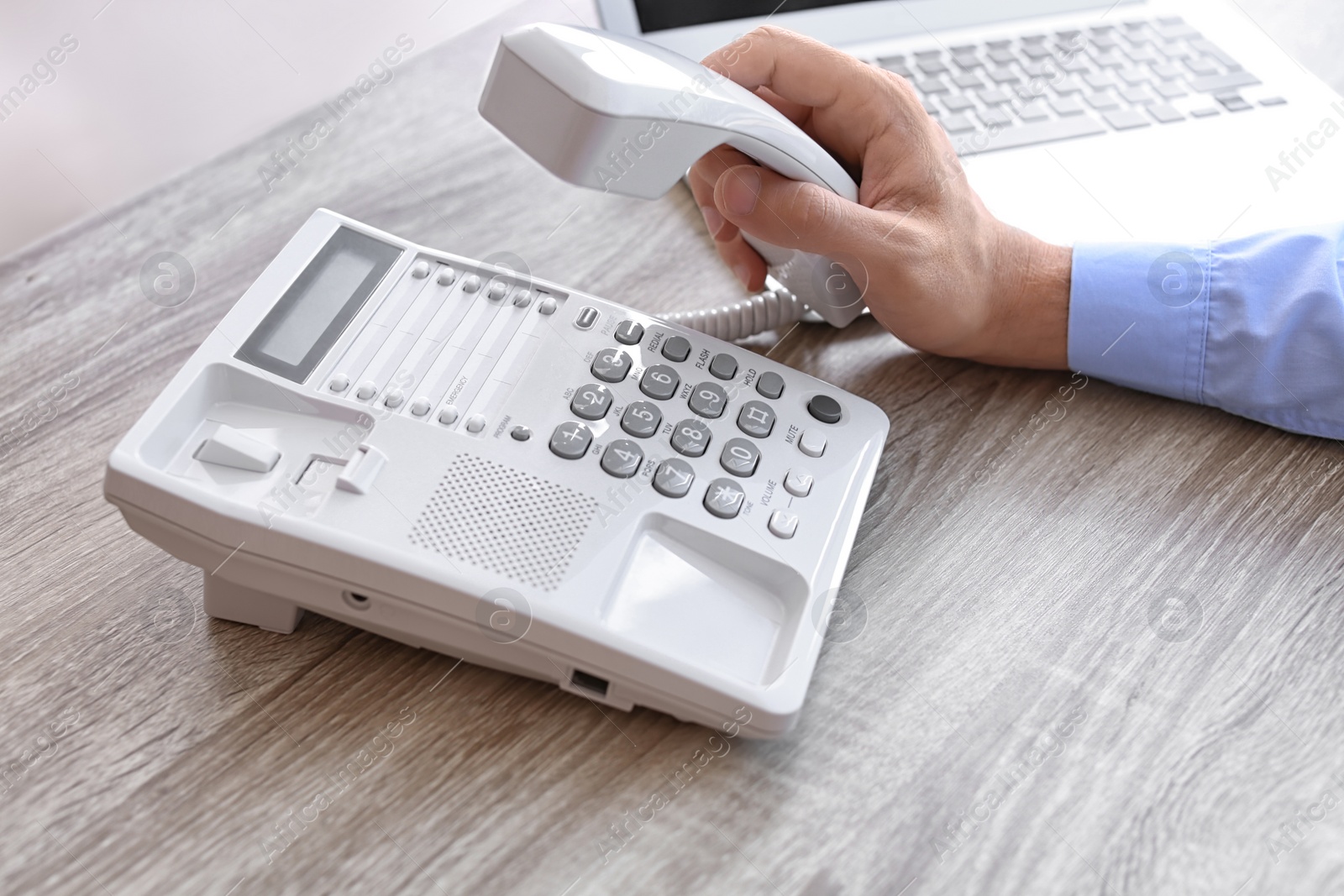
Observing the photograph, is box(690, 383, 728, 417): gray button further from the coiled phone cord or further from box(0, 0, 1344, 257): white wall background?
box(0, 0, 1344, 257): white wall background

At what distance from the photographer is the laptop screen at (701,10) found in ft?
2.13

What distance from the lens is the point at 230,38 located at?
1103 millimetres

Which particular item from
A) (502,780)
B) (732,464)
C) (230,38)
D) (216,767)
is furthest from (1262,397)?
(230,38)

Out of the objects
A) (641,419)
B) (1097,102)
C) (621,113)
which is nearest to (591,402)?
(641,419)

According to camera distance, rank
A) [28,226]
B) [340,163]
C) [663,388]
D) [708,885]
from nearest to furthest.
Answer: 1. [708,885]
2. [663,388]
3. [340,163]
4. [28,226]

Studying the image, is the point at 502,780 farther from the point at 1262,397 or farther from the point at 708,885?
the point at 1262,397

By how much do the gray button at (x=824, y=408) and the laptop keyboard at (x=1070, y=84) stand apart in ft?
0.85

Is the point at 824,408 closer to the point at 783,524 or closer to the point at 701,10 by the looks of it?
the point at 783,524

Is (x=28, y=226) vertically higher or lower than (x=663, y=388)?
lower

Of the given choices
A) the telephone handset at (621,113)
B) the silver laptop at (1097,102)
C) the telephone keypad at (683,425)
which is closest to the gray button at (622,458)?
the telephone keypad at (683,425)

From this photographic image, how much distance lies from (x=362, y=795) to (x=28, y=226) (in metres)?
0.92

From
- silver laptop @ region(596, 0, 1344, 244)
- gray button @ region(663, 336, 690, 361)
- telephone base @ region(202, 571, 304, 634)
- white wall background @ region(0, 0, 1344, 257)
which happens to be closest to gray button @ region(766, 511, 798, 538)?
gray button @ region(663, 336, 690, 361)

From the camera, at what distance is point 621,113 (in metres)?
0.39

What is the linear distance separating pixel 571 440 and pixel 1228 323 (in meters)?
0.36
